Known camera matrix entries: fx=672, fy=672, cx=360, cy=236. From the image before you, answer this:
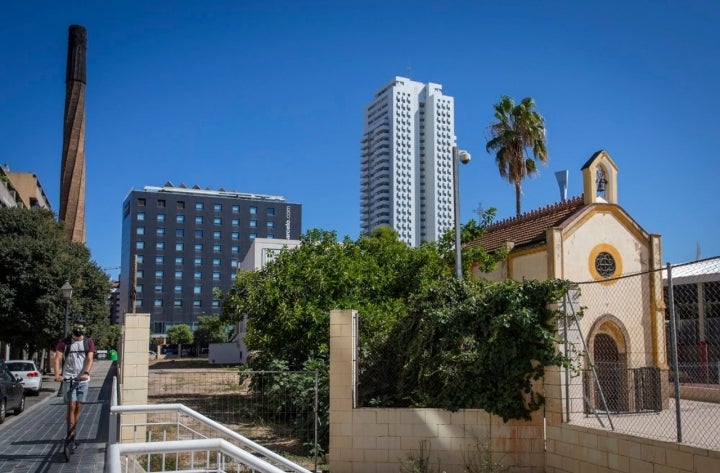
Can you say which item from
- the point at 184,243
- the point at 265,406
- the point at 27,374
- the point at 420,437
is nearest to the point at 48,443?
the point at 265,406

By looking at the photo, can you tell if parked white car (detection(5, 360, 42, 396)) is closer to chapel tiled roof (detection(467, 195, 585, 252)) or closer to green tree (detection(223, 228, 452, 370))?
green tree (detection(223, 228, 452, 370))

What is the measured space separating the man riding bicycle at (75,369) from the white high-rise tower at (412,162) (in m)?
181

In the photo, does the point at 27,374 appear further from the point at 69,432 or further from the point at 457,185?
the point at 457,185

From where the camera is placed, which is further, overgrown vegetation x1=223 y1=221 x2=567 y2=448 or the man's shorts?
overgrown vegetation x1=223 y1=221 x2=567 y2=448

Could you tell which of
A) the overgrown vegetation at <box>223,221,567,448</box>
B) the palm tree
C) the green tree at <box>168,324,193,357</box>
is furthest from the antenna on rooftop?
the green tree at <box>168,324,193,357</box>

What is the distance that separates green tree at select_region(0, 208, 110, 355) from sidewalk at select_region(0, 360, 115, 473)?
14.5 meters

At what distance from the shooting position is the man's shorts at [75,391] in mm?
9227

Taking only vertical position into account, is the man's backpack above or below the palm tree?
below

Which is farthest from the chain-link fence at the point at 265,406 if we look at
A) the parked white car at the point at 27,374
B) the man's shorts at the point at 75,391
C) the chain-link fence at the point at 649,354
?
the parked white car at the point at 27,374

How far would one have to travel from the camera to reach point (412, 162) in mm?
192625

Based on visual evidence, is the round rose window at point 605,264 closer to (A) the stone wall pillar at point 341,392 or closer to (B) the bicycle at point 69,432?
(A) the stone wall pillar at point 341,392

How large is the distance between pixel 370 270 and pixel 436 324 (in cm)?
714

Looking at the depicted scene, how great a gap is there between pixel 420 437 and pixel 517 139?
2640 centimetres

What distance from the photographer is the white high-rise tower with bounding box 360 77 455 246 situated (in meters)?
191
